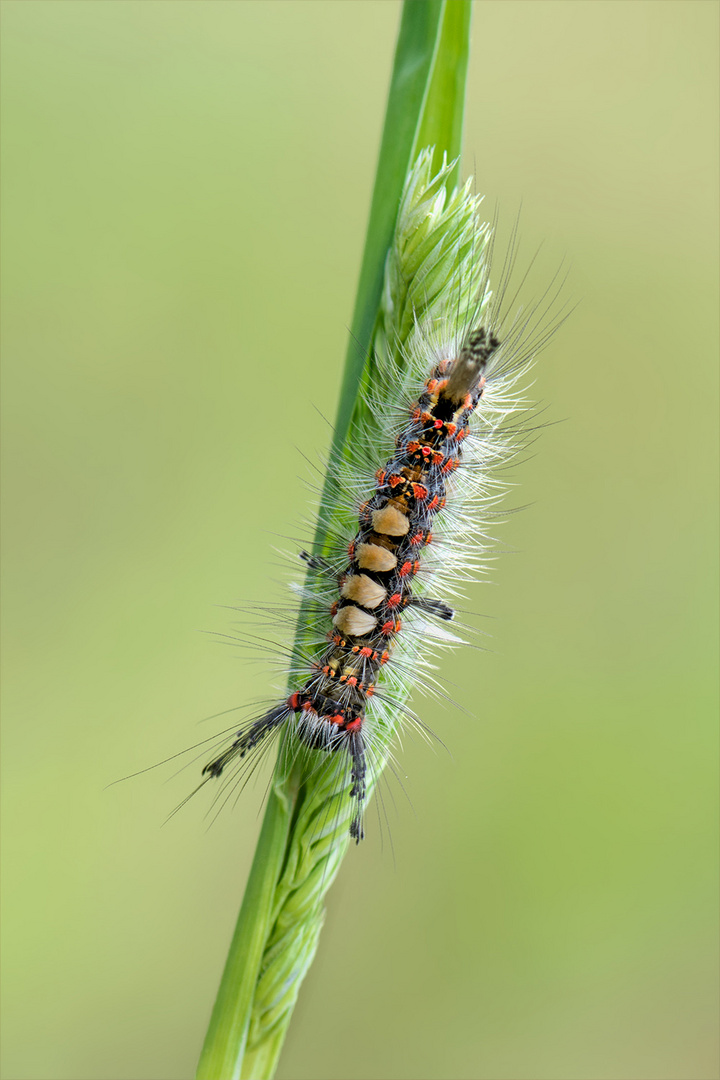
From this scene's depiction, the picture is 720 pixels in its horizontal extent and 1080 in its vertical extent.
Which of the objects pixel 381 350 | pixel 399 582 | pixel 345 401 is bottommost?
pixel 399 582

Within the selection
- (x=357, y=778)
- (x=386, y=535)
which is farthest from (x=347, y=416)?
(x=357, y=778)

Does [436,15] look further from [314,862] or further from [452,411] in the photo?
[314,862]

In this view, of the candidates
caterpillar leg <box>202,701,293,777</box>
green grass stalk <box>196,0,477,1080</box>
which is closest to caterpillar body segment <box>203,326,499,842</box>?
caterpillar leg <box>202,701,293,777</box>

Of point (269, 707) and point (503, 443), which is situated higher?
point (503, 443)

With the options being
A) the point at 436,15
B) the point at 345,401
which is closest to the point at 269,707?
the point at 345,401

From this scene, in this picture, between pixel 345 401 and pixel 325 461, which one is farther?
pixel 325 461

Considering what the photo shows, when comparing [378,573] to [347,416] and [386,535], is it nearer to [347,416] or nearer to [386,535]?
[386,535]

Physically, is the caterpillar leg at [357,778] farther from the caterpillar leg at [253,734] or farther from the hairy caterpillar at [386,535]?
the caterpillar leg at [253,734]

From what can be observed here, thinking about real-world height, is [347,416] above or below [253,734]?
above
